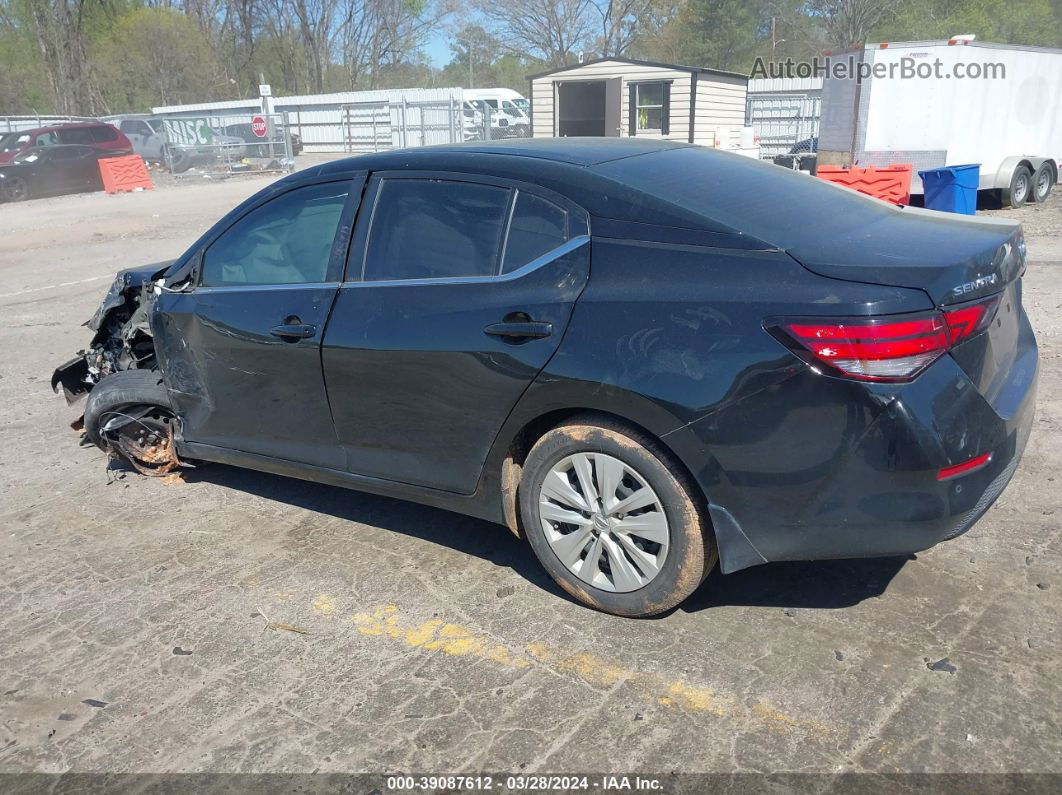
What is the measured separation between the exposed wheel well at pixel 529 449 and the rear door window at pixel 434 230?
61cm

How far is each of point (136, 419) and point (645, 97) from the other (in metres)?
22.6

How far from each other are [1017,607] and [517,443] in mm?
1944

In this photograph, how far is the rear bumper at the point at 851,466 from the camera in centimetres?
262

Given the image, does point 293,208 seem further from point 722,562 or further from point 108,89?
point 108,89

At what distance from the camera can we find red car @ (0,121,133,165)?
2348cm

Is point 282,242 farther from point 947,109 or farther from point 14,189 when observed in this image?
point 14,189

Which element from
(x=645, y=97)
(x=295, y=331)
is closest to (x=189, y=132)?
(x=645, y=97)

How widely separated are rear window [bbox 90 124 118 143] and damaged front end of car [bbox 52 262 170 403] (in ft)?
74.1

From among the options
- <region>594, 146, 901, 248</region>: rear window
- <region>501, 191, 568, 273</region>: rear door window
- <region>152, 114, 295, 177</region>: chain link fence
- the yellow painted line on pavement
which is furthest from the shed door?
the yellow painted line on pavement

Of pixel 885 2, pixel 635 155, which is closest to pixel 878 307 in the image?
pixel 635 155

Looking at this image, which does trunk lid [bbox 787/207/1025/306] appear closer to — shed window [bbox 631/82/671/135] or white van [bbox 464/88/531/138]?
shed window [bbox 631/82/671/135]

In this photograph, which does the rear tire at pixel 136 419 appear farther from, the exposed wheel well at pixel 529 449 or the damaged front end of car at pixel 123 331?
the exposed wheel well at pixel 529 449

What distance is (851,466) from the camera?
8.77 feet

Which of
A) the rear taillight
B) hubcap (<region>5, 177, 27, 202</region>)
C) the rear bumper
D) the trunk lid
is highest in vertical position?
the trunk lid
